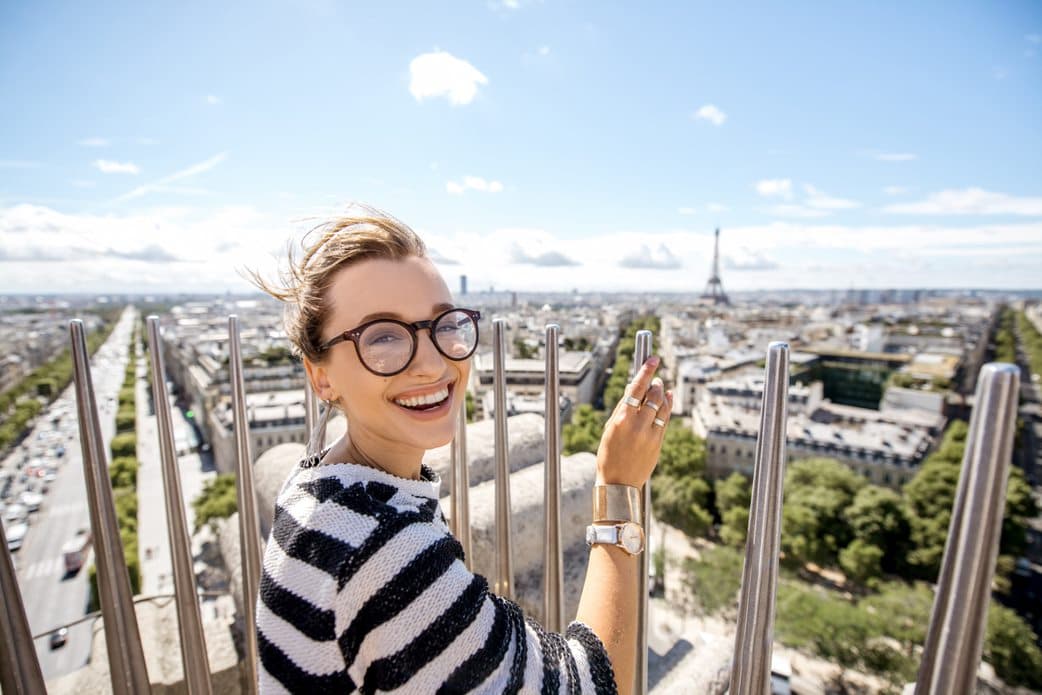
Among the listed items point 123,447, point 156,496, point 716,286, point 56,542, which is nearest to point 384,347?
point 56,542

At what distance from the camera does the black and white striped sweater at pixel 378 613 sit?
64 centimetres

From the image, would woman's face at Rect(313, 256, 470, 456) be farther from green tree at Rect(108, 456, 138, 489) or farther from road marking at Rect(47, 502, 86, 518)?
road marking at Rect(47, 502, 86, 518)

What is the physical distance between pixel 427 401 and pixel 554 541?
0.71m

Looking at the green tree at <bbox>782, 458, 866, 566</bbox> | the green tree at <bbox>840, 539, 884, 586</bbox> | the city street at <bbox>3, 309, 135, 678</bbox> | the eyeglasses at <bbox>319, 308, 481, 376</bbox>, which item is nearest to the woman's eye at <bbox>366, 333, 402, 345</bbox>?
the eyeglasses at <bbox>319, 308, 481, 376</bbox>

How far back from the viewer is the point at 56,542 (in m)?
14.1

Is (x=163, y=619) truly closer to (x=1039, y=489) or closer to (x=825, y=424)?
(x=825, y=424)

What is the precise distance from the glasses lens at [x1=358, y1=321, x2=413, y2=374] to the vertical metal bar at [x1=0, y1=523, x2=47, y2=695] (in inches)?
32.5

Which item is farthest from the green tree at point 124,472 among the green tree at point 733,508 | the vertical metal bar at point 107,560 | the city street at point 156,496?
the vertical metal bar at point 107,560

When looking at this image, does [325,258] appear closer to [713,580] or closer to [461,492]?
[461,492]

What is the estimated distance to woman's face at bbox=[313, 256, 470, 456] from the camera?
846 mm

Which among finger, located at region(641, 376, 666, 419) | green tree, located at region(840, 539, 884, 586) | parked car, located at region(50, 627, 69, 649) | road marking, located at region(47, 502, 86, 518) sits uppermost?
finger, located at region(641, 376, 666, 419)

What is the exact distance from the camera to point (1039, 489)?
60.5 feet

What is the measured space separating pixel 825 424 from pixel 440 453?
1936cm

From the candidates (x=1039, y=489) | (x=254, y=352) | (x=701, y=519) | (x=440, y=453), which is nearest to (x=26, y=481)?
(x=254, y=352)
